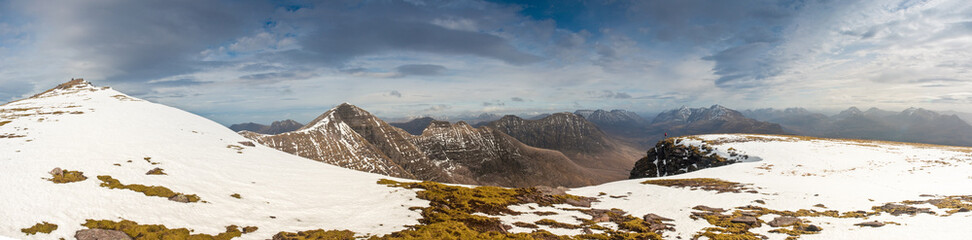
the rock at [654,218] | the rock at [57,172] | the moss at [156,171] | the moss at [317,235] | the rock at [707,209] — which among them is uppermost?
the rock at [57,172]

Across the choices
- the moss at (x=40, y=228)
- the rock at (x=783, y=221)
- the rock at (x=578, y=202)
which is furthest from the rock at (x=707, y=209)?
the moss at (x=40, y=228)

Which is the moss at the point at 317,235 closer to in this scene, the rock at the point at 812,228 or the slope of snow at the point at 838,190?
the slope of snow at the point at 838,190

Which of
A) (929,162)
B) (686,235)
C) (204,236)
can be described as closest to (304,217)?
(204,236)

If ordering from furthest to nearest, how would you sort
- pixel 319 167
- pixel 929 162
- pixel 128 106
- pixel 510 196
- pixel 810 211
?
1. pixel 128 106
2. pixel 929 162
3. pixel 319 167
4. pixel 510 196
5. pixel 810 211

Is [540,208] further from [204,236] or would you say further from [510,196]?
[204,236]

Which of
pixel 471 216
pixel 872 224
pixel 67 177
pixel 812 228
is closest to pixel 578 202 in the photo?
pixel 471 216

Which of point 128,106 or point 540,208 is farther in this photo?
point 128,106

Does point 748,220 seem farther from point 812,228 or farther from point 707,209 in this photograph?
point 707,209
